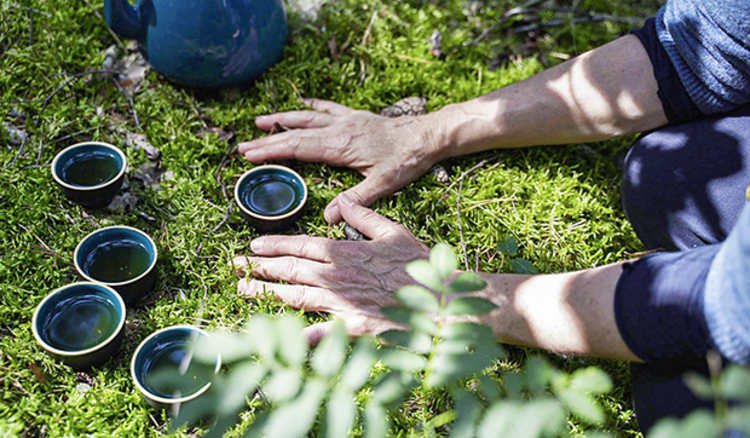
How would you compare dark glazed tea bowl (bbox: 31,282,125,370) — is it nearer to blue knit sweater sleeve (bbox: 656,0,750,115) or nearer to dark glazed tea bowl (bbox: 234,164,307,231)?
dark glazed tea bowl (bbox: 234,164,307,231)

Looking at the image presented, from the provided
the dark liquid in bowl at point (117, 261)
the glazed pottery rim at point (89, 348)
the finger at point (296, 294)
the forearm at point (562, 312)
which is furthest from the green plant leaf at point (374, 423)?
the dark liquid in bowl at point (117, 261)

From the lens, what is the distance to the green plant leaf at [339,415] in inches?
37.7

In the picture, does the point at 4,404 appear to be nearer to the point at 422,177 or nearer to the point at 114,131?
the point at 114,131

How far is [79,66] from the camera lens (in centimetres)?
277

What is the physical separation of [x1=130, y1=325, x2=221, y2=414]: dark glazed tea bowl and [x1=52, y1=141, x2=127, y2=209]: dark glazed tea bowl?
663 millimetres

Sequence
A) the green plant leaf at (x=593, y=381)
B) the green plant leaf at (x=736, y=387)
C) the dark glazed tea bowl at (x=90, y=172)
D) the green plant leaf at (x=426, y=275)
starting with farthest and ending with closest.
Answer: the dark glazed tea bowl at (x=90, y=172) < the green plant leaf at (x=426, y=275) < the green plant leaf at (x=593, y=381) < the green plant leaf at (x=736, y=387)

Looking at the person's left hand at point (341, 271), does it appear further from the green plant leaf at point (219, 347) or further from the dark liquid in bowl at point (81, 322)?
the green plant leaf at point (219, 347)

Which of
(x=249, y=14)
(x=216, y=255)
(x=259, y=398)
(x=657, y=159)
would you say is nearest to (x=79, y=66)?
(x=249, y=14)

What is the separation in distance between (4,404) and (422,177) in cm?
176

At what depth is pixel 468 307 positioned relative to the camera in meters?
1.17

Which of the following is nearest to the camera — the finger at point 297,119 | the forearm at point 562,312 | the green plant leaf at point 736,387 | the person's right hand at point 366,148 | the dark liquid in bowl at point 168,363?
the green plant leaf at point 736,387

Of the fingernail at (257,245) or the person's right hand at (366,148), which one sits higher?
the person's right hand at (366,148)

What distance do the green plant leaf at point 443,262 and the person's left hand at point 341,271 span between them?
2.63ft

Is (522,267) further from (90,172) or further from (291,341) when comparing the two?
(90,172)
